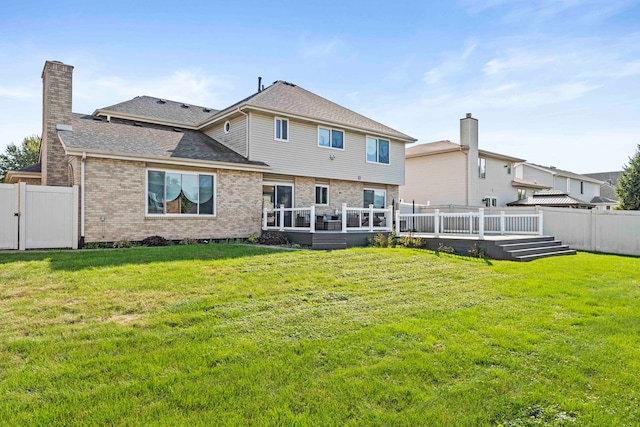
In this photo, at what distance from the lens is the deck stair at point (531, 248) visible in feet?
40.6

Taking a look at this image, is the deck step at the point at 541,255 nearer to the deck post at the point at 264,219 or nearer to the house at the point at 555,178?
the deck post at the point at 264,219

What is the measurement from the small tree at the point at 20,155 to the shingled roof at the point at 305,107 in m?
35.2

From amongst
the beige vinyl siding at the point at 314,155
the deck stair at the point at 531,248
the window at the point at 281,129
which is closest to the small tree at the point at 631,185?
the beige vinyl siding at the point at 314,155

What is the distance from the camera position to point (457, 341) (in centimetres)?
516

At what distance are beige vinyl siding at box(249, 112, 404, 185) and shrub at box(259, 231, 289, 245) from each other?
3437 mm

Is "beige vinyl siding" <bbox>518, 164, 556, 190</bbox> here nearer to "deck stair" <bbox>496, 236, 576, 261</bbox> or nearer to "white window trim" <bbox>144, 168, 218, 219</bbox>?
"deck stair" <bbox>496, 236, 576, 261</bbox>

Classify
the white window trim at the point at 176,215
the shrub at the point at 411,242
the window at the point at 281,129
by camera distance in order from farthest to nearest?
the window at the point at 281,129 < the shrub at the point at 411,242 < the white window trim at the point at 176,215

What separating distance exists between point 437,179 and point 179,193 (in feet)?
63.9

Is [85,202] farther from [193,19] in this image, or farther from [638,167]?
[638,167]

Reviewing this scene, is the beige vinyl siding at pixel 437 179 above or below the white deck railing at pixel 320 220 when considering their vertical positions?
above

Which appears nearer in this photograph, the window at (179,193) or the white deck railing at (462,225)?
the window at (179,193)

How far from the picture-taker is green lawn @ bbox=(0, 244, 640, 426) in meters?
3.49

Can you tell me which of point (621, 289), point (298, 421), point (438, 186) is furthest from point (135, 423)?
point (438, 186)

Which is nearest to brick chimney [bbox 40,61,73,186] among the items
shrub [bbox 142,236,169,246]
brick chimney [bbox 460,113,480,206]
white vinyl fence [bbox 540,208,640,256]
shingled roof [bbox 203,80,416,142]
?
shrub [bbox 142,236,169,246]
